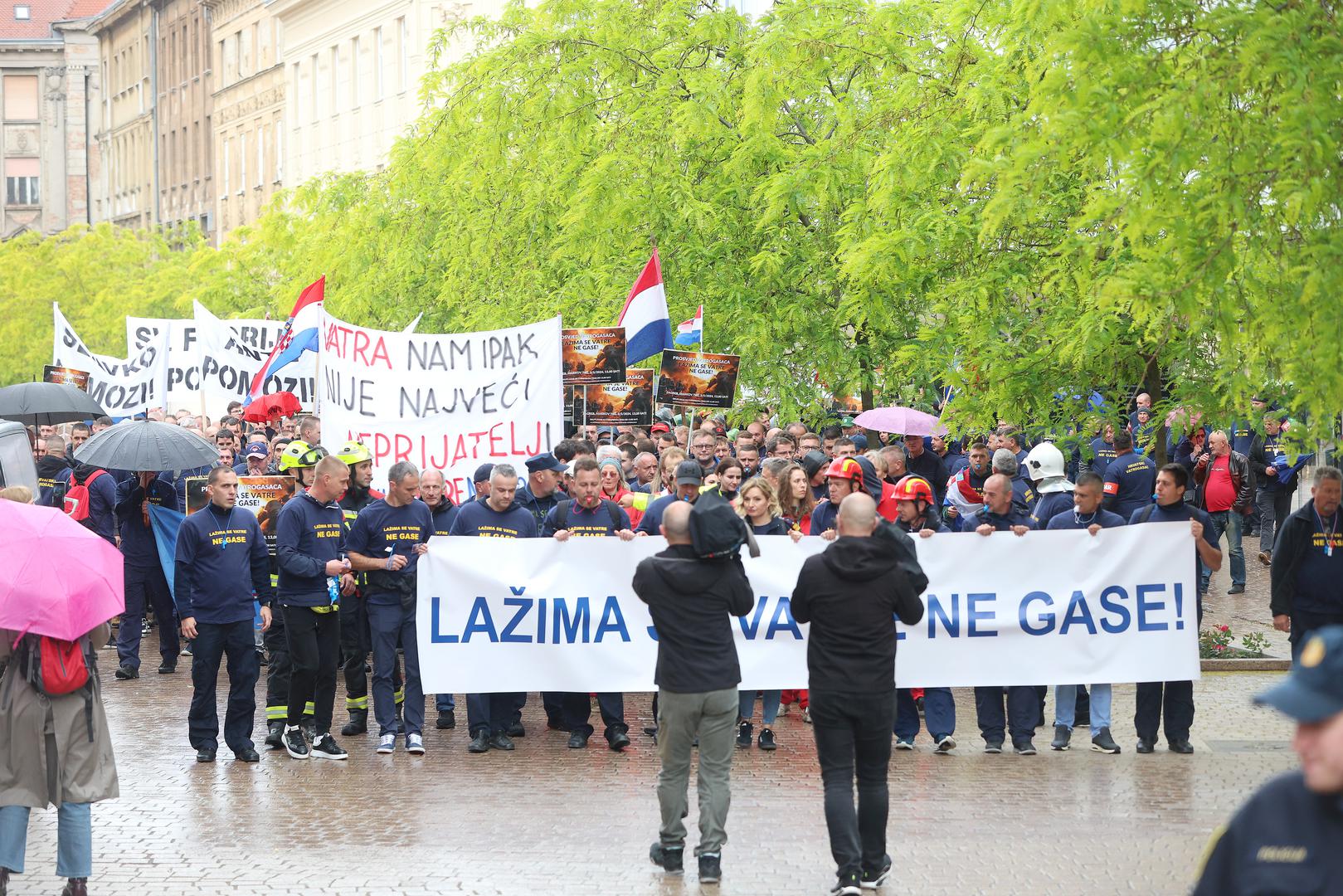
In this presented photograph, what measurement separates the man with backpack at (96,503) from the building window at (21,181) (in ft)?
322

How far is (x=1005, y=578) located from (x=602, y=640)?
2674 mm

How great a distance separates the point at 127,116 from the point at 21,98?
65.3 feet

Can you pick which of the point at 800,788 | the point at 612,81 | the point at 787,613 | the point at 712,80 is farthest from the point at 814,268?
the point at 800,788

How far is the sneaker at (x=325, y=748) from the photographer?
38.0 feet

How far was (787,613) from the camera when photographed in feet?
39.0

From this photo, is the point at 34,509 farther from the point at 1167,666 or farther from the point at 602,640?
the point at 1167,666

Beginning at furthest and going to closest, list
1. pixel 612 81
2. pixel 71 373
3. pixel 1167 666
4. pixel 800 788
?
1. pixel 71 373
2. pixel 612 81
3. pixel 1167 666
4. pixel 800 788

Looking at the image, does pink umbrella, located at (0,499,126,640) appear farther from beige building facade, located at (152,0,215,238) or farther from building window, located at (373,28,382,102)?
beige building facade, located at (152,0,215,238)

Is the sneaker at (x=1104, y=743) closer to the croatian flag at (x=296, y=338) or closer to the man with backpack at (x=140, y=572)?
the man with backpack at (x=140, y=572)

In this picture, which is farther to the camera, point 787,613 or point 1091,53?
point 787,613

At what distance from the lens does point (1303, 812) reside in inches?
139

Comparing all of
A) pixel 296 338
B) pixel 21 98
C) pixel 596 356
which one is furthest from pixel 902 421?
pixel 21 98

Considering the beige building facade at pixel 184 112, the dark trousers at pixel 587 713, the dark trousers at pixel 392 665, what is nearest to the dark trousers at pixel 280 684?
the dark trousers at pixel 392 665

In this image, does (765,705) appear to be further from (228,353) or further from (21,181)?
(21,181)
